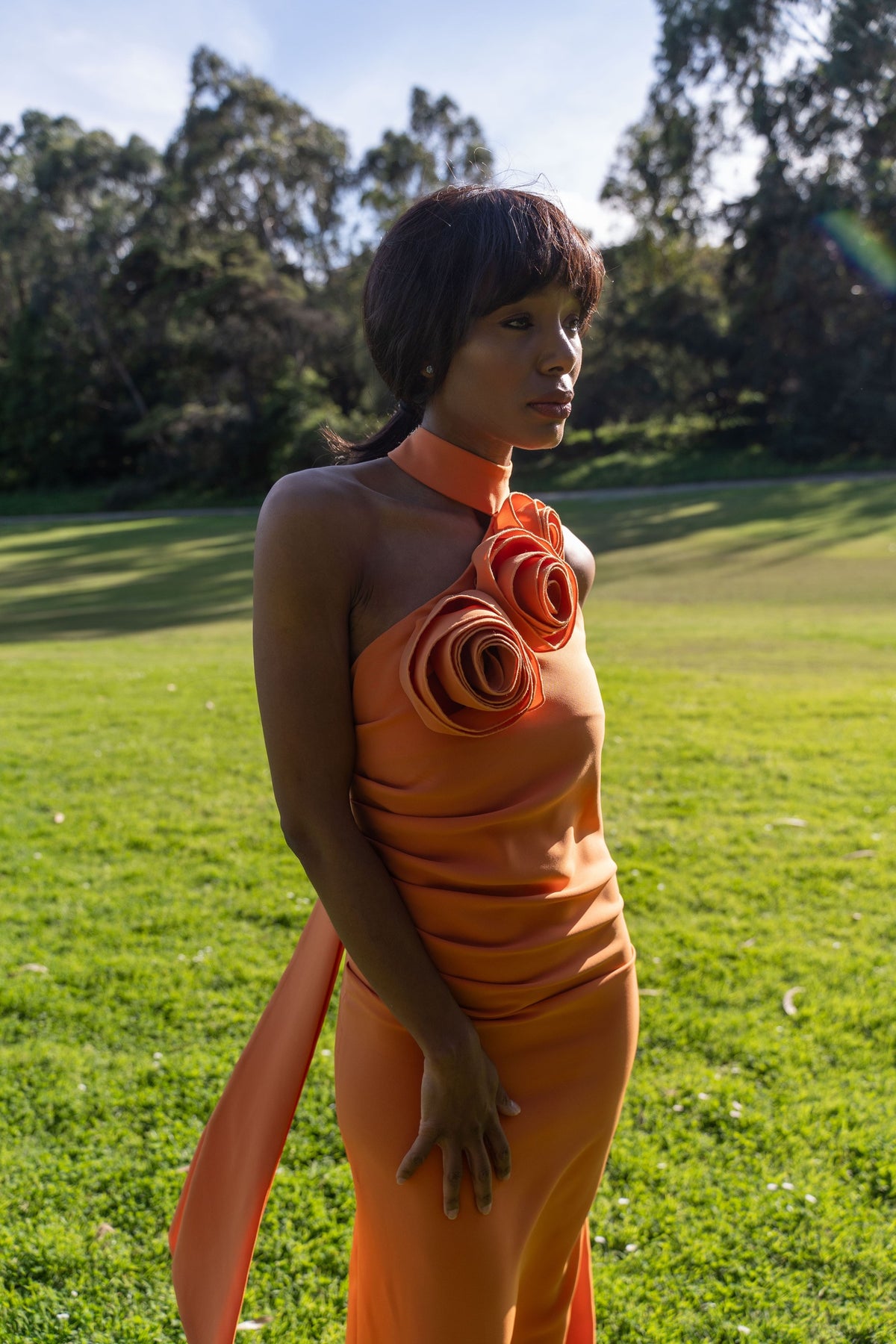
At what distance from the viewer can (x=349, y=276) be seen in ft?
130

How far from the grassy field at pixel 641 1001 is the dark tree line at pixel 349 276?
67.7ft

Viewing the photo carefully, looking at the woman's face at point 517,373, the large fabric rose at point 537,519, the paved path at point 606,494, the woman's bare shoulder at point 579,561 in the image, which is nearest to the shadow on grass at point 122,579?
the paved path at point 606,494

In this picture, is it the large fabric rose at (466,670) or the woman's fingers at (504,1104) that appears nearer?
the large fabric rose at (466,670)

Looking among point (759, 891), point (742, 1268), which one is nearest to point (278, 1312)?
point (742, 1268)

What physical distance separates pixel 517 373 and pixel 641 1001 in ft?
8.87

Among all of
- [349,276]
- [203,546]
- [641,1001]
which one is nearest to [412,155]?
[349,276]

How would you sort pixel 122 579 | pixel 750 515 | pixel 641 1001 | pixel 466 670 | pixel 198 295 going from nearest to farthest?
1. pixel 466 670
2. pixel 641 1001
3. pixel 122 579
4. pixel 750 515
5. pixel 198 295

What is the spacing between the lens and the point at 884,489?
2491 cm

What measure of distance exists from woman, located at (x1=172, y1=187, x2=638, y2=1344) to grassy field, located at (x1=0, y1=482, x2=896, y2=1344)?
47.1 inches

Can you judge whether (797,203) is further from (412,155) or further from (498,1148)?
(498,1148)

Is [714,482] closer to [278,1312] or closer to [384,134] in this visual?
[384,134]

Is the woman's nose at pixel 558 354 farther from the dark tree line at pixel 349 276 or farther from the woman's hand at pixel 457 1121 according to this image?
the dark tree line at pixel 349 276

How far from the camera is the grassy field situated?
2.58 metres

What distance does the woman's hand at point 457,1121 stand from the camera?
144 cm
